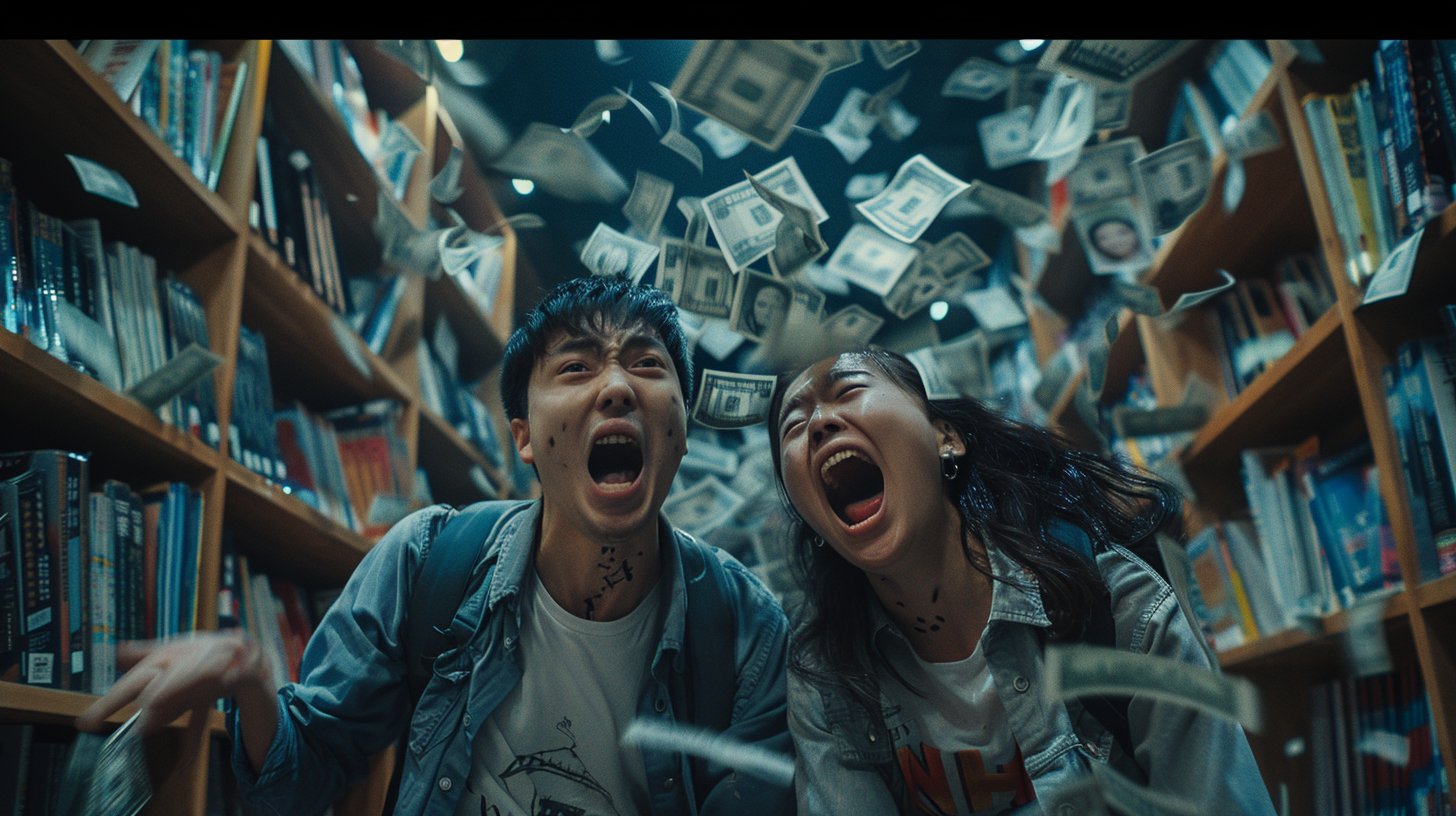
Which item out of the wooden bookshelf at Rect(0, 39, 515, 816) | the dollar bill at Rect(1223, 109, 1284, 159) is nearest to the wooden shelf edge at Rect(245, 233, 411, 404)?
the wooden bookshelf at Rect(0, 39, 515, 816)

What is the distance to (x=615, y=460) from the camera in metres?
1.36

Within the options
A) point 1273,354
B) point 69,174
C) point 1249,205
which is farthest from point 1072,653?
point 69,174

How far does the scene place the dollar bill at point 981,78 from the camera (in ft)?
6.17

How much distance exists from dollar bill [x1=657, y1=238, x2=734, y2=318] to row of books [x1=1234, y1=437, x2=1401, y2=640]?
1.14 m

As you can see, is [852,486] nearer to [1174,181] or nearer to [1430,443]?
[1430,443]

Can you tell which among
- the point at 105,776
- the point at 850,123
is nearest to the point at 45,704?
the point at 105,776

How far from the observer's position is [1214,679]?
88 centimetres

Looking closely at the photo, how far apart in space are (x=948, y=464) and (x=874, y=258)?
0.59 meters

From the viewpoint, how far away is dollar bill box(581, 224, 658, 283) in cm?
148

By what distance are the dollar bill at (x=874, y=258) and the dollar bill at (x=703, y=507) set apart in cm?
65

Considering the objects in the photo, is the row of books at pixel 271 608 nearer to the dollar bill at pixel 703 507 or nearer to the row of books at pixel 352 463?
the row of books at pixel 352 463

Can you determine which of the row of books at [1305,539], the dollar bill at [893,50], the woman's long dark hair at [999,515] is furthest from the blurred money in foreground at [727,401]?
the row of books at [1305,539]

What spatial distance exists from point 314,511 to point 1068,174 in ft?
5.87

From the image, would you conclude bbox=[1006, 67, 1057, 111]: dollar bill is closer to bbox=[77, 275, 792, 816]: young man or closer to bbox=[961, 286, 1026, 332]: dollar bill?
bbox=[961, 286, 1026, 332]: dollar bill
